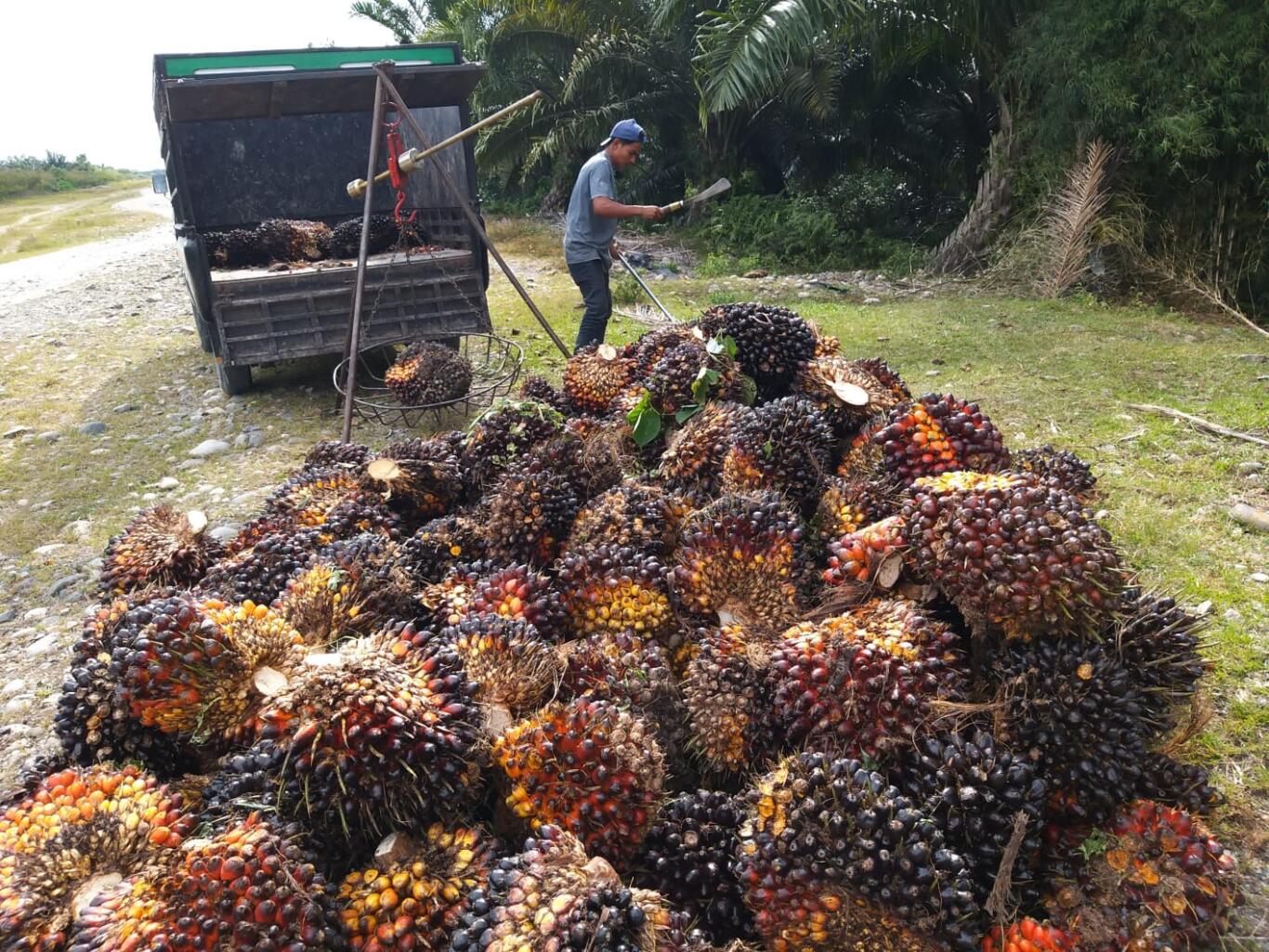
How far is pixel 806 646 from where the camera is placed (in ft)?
6.44

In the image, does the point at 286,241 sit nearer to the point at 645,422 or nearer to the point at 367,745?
the point at 645,422

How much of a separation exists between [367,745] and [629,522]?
3.70 feet

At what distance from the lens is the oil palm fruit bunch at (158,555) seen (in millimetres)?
2926

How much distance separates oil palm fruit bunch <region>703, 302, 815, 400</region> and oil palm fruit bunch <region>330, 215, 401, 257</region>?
537cm

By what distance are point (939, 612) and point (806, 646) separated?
1.34 feet

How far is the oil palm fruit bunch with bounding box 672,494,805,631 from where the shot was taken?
2.30 m

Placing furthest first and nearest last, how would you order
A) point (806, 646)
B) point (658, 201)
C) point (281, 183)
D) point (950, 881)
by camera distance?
point (658, 201)
point (281, 183)
point (806, 646)
point (950, 881)

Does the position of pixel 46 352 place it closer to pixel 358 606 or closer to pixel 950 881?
pixel 358 606

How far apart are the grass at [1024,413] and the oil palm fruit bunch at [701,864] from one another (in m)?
1.25

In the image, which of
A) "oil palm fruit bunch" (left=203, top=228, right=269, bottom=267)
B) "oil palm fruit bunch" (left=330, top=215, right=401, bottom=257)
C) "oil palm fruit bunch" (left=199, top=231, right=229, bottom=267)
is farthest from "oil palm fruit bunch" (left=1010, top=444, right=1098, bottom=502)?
Result: "oil palm fruit bunch" (left=199, top=231, right=229, bottom=267)

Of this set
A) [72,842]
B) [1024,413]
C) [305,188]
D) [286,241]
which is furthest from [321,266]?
[72,842]

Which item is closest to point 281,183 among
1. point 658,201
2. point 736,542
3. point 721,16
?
point 721,16

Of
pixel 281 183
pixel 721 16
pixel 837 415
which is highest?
pixel 721 16

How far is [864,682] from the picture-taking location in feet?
6.08
